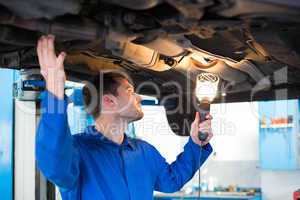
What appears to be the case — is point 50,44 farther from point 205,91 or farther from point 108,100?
point 205,91

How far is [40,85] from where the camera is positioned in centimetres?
199

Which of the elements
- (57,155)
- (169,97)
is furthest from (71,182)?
(169,97)

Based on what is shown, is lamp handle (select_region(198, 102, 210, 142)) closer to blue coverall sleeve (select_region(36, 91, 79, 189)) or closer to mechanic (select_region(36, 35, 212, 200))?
mechanic (select_region(36, 35, 212, 200))

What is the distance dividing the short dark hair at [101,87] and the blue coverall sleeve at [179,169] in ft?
1.12

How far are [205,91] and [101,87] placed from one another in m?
0.43

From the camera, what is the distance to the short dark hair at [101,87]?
5.63 ft

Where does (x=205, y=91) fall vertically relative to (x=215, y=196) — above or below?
above

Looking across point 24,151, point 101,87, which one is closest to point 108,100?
point 101,87

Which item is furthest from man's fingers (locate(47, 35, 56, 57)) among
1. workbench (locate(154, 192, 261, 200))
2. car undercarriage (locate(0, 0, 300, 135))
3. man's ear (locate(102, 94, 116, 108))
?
workbench (locate(154, 192, 261, 200))

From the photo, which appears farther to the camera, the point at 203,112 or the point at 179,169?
the point at 179,169

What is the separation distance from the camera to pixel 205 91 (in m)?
1.68

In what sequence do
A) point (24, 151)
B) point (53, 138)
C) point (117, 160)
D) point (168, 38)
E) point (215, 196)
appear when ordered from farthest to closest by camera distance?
point (215, 196) → point (24, 151) → point (117, 160) → point (168, 38) → point (53, 138)

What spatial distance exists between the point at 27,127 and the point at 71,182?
4.33 ft

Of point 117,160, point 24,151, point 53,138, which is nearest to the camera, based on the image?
point 53,138
